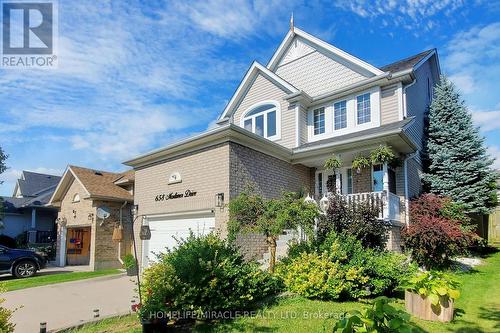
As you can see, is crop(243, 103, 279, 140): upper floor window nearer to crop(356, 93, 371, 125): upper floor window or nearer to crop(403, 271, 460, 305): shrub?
crop(356, 93, 371, 125): upper floor window

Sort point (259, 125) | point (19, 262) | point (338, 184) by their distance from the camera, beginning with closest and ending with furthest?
point (338, 184) < point (19, 262) < point (259, 125)

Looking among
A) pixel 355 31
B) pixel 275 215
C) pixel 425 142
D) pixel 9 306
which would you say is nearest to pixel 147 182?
pixel 9 306

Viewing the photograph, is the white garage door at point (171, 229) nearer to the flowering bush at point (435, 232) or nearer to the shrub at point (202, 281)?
the shrub at point (202, 281)

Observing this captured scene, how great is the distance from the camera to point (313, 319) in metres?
6.07

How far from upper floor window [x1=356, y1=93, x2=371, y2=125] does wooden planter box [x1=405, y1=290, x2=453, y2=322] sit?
8053 mm

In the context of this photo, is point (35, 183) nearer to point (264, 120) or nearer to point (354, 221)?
point (264, 120)

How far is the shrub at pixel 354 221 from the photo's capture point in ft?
31.0

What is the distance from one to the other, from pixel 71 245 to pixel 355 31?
20.2 meters

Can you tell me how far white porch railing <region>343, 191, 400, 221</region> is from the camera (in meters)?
10.3

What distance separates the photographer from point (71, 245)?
2039cm

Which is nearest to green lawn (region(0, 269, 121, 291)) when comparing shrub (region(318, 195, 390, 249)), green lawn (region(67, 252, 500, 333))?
green lawn (region(67, 252, 500, 333))

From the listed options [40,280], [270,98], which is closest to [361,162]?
[270,98]

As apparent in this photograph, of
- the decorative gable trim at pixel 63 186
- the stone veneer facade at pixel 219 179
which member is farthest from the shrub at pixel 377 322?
the decorative gable trim at pixel 63 186

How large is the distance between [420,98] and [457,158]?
10.2 feet
